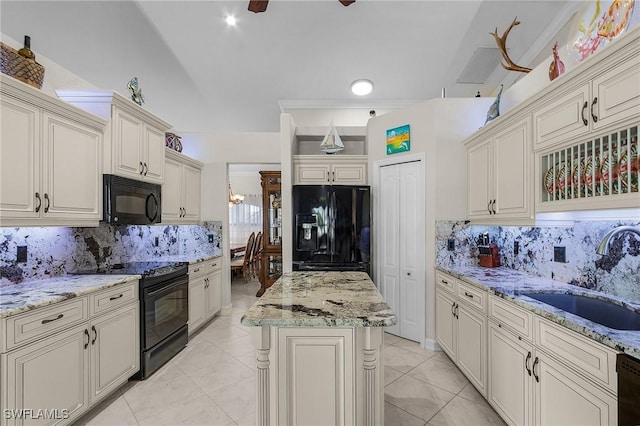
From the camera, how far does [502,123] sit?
2.42 meters

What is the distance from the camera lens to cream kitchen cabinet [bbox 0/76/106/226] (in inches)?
70.8

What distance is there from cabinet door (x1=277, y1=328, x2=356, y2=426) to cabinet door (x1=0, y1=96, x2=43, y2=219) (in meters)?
1.88

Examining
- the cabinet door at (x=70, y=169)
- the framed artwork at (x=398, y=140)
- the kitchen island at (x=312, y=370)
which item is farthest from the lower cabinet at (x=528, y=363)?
the cabinet door at (x=70, y=169)

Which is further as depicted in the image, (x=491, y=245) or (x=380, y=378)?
(x=491, y=245)

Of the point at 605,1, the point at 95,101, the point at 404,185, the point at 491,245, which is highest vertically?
the point at 605,1

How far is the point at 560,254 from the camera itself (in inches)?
88.7

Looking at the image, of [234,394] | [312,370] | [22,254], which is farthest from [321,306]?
[22,254]

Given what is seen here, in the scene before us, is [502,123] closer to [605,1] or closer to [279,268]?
[605,1]

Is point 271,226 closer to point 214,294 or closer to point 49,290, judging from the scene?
point 214,294

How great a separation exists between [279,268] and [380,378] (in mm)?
4608

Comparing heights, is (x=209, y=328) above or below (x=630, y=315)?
below

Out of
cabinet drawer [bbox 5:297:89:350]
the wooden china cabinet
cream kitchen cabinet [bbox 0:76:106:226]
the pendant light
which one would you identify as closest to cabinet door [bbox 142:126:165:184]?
cream kitchen cabinet [bbox 0:76:106:226]

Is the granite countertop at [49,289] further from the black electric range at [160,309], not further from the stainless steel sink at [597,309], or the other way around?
the stainless steel sink at [597,309]

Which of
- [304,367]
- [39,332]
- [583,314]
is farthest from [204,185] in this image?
[583,314]
